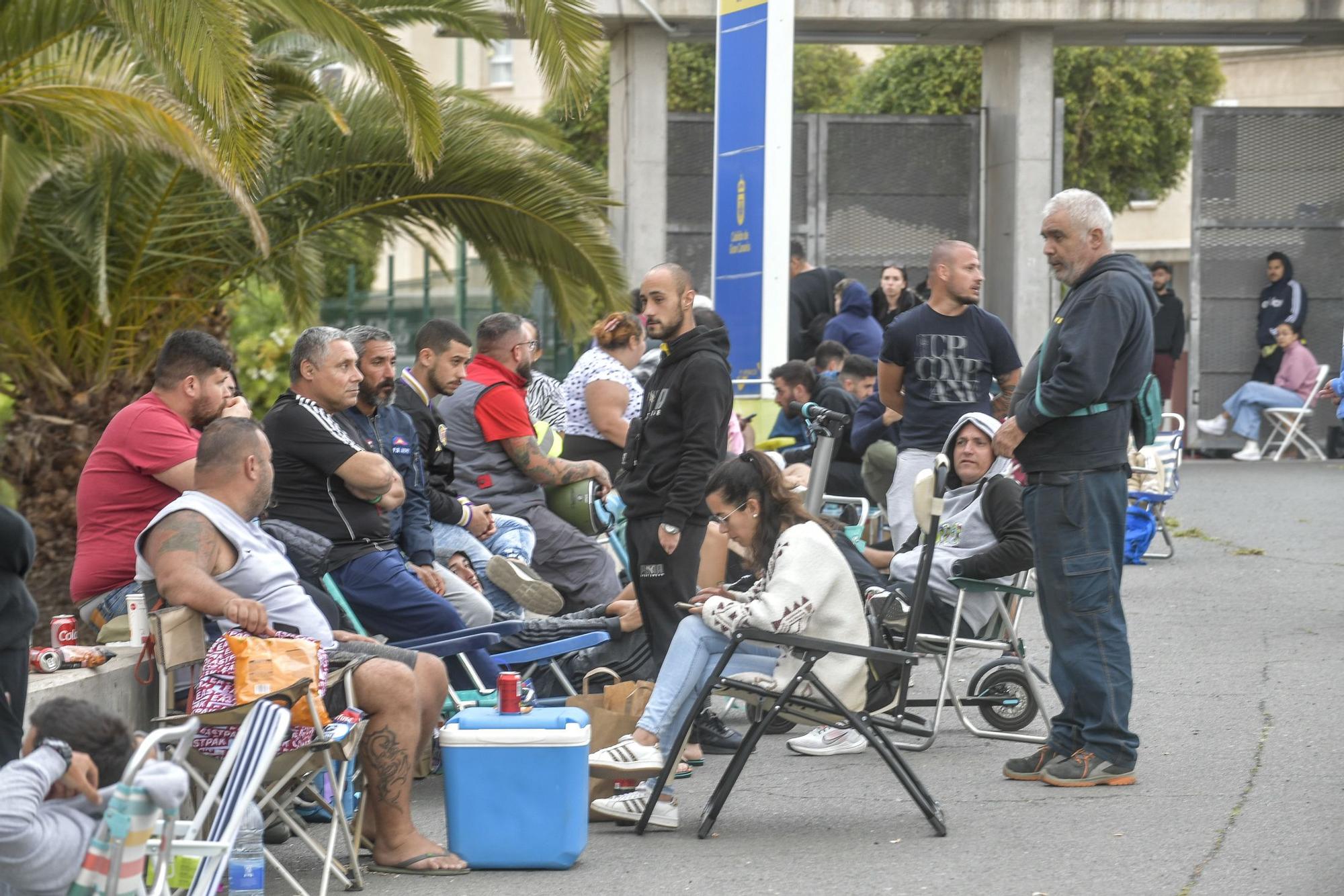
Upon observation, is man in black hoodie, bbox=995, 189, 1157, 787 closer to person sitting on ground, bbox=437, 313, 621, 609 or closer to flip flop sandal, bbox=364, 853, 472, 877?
flip flop sandal, bbox=364, 853, 472, 877

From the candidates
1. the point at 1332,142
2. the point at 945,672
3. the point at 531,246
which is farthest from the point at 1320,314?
the point at 945,672

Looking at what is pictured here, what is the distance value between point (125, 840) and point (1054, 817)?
11.4ft

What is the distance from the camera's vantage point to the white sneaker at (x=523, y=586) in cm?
788

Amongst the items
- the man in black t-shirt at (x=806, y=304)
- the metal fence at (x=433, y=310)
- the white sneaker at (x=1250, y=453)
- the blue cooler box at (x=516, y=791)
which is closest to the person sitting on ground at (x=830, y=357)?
the man in black t-shirt at (x=806, y=304)

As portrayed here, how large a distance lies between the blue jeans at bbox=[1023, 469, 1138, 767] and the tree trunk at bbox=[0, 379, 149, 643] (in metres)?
6.37

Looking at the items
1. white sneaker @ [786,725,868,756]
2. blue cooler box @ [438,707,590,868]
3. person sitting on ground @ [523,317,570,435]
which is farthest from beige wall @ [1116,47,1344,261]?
blue cooler box @ [438,707,590,868]

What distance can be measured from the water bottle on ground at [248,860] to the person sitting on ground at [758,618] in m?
1.31

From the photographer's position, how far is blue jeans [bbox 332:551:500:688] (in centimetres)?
655

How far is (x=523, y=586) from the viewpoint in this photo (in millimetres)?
7906

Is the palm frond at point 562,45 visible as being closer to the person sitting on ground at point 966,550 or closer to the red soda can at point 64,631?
the person sitting on ground at point 966,550

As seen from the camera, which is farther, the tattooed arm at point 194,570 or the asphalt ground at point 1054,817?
the asphalt ground at point 1054,817

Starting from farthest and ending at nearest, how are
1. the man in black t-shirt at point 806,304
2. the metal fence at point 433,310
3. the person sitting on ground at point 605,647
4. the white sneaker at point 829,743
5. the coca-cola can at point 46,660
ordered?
the metal fence at point 433,310 → the man in black t-shirt at point 806,304 → the person sitting on ground at point 605,647 → the white sneaker at point 829,743 → the coca-cola can at point 46,660

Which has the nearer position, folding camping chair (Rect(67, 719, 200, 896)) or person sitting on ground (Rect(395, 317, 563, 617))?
folding camping chair (Rect(67, 719, 200, 896))

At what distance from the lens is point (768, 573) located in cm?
614
